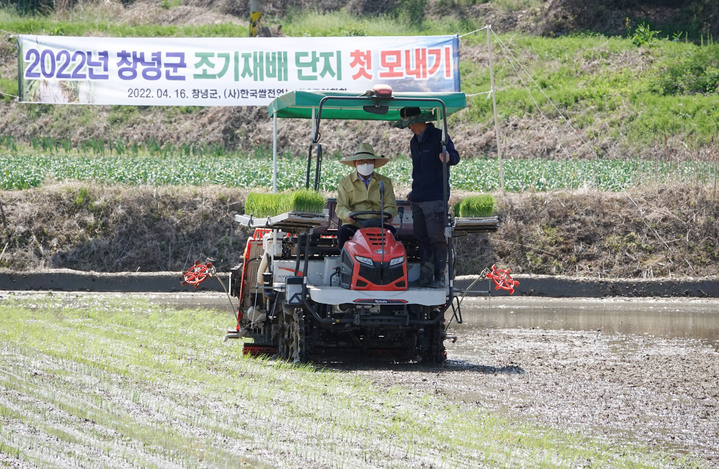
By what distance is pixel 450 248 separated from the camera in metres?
10.2

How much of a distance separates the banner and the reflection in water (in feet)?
19.4

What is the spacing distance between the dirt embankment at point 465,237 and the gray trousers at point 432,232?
26.5ft

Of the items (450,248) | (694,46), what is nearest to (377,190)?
(450,248)

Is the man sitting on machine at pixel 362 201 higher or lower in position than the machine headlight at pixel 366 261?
higher

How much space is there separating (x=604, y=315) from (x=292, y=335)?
6286 mm

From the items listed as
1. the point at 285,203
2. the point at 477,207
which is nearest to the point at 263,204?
the point at 285,203

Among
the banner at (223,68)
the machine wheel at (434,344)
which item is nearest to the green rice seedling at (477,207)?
the machine wheel at (434,344)

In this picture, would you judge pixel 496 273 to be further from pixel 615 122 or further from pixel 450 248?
pixel 615 122

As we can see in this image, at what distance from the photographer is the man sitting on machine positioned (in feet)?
33.5

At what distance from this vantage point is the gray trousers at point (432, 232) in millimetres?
10281

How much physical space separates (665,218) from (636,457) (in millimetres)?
13508

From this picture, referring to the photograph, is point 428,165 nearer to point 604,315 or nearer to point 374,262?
point 374,262

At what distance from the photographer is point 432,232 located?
10.3m

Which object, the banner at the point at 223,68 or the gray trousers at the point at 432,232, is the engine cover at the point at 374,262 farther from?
the banner at the point at 223,68
